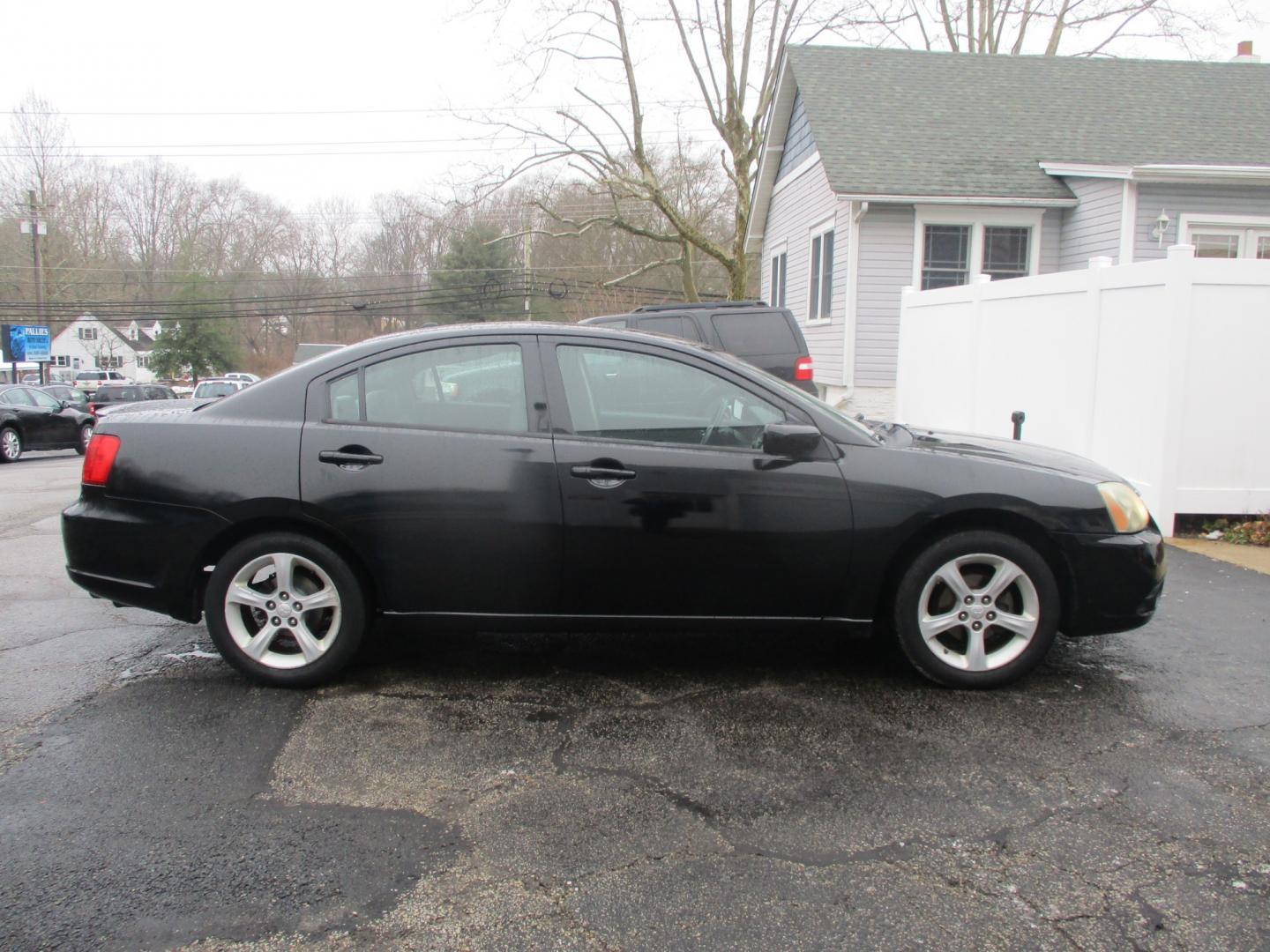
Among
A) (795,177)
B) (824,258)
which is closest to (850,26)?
(795,177)

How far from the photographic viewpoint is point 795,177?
18.5m

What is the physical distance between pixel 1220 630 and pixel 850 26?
1042 inches

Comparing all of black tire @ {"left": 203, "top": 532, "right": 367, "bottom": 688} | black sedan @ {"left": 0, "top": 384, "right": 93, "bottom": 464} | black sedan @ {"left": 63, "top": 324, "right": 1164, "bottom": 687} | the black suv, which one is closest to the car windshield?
black sedan @ {"left": 63, "top": 324, "right": 1164, "bottom": 687}

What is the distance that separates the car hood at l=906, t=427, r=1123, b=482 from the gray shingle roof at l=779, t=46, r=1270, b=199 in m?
10.6

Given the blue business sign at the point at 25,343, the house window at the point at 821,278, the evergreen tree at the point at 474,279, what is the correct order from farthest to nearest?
1. the evergreen tree at the point at 474,279
2. the blue business sign at the point at 25,343
3. the house window at the point at 821,278

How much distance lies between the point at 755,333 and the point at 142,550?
7.25 m

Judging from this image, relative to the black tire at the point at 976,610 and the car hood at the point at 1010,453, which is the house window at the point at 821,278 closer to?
the car hood at the point at 1010,453

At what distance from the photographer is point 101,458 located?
4074mm

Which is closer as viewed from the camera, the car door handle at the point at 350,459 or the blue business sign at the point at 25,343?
the car door handle at the point at 350,459

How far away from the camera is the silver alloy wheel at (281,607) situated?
3975 millimetres

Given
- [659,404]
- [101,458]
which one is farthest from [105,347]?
[659,404]

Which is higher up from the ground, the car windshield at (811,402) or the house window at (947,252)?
the house window at (947,252)

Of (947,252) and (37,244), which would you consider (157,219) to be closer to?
(37,244)

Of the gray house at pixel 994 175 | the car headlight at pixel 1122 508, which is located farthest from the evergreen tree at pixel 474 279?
the car headlight at pixel 1122 508
